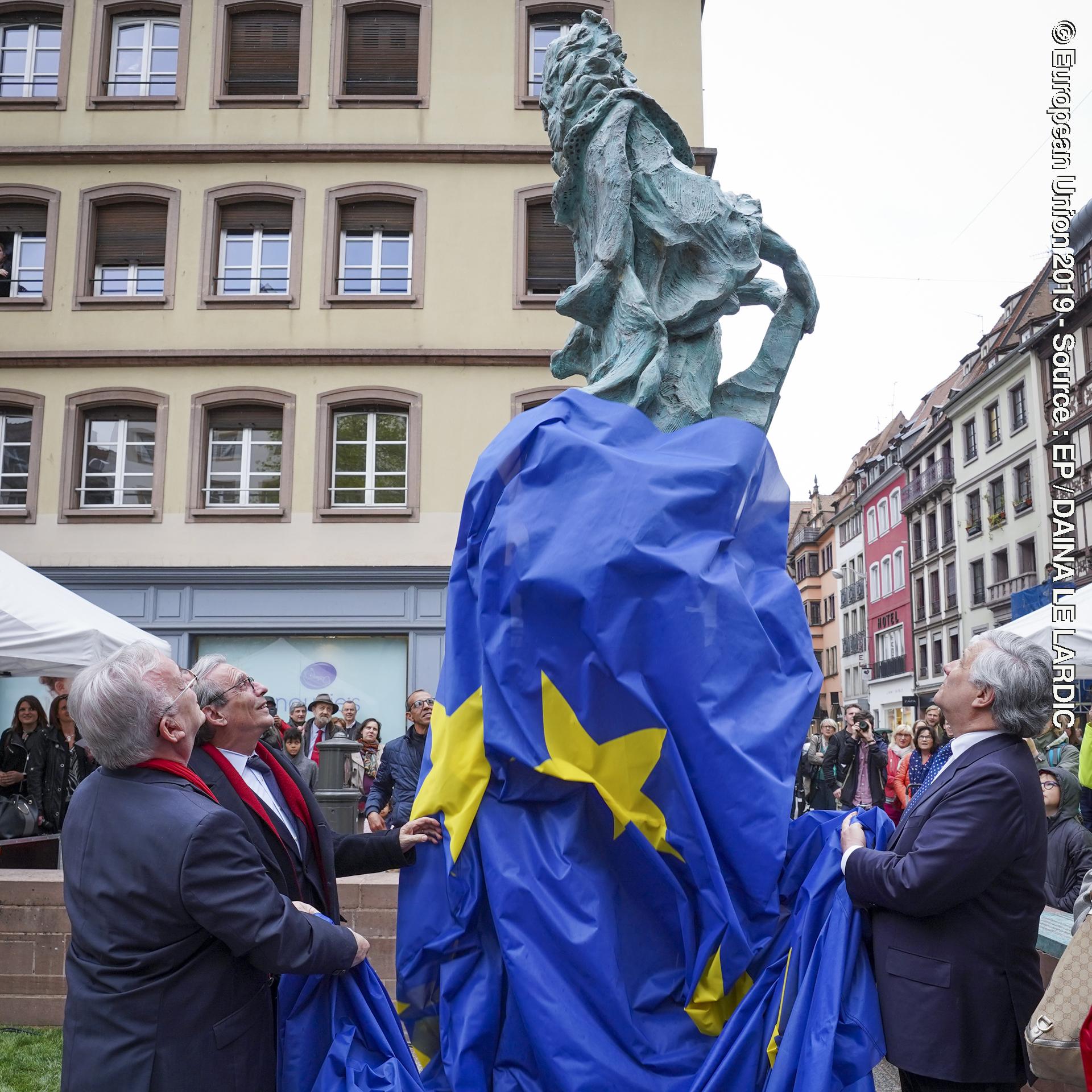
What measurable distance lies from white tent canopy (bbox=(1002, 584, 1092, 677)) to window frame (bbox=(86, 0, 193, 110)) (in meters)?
15.1

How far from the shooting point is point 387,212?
59.8ft

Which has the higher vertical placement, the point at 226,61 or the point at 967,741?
the point at 226,61

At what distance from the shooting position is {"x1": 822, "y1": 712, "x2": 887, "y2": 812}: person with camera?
12.1 metres

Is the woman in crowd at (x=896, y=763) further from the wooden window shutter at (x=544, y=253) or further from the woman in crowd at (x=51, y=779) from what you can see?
the wooden window shutter at (x=544, y=253)

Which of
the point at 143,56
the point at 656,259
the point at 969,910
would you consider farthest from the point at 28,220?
the point at 969,910

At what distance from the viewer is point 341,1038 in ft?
9.95

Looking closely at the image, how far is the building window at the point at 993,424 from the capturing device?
1702 inches

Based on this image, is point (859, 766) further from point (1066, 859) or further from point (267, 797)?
point (267, 797)

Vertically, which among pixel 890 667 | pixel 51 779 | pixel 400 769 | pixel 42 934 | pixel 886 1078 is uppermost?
pixel 890 667

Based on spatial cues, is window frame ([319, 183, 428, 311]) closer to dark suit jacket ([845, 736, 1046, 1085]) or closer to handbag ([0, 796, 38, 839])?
handbag ([0, 796, 38, 839])

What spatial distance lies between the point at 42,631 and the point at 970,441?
4351 cm

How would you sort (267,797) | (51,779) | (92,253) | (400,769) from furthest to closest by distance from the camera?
(92,253), (51,779), (400,769), (267,797)

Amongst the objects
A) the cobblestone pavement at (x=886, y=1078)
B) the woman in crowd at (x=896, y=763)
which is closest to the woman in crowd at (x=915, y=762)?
the woman in crowd at (x=896, y=763)

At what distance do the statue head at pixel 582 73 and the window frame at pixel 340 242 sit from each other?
13.9 metres
